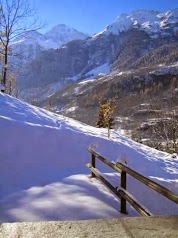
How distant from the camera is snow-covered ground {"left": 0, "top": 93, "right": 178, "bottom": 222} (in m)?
A: 5.96

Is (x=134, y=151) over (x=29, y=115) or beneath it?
beneath

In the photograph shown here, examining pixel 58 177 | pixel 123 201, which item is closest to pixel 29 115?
pixel 58 177

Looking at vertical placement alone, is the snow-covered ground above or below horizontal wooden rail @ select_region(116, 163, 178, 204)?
below

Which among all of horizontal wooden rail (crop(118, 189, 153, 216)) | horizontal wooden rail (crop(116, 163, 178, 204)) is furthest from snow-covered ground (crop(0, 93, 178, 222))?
horizontal wooden rail (crop(116, 163, 178, 204))

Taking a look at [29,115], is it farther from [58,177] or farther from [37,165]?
[58,177]

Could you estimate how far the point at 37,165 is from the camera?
8953 mm

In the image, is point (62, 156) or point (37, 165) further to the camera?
point (62, 156)

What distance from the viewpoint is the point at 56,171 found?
8.85 meters

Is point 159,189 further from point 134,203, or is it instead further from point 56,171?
point 56,171

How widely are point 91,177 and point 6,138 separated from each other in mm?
2806

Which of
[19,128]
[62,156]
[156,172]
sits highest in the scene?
[19,128]

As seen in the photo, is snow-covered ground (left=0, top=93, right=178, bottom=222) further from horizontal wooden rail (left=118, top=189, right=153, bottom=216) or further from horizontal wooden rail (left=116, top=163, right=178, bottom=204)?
horizontal wooden rail (left=116, top=163, right=178, bottom=204)

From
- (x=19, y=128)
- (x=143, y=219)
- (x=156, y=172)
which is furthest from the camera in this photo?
(x=156, y=172)

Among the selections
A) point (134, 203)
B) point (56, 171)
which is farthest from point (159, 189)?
point (56, 171)
